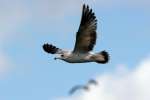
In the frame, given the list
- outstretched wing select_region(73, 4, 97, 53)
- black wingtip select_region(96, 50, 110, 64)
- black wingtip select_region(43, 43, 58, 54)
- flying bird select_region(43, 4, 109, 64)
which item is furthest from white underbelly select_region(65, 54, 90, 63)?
black wingtip select_region(43, 43, 58, 54)

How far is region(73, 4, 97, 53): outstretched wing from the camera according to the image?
26578 mm

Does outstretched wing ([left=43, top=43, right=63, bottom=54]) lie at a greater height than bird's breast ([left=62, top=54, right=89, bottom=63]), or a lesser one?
greater

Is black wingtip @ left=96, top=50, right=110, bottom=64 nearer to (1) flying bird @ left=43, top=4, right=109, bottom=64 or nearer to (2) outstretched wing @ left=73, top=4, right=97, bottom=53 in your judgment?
(1) flying bird @ left=43, top=4, right=109, bottom=64

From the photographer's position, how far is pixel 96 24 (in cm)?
2673

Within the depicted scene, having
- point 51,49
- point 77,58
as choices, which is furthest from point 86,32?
point 51,49

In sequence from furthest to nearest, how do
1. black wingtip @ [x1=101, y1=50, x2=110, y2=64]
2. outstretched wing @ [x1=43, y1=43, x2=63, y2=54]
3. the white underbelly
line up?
outstretched wing @ [x1=43, y1=43, x2=63, y2=54] < black wingtip @ [x1=101, y1=50, x2=110, y2=64] < the white underbelly

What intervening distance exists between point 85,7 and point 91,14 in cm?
39

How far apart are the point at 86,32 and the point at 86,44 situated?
530 mm

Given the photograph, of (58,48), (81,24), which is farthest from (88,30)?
(58,48)

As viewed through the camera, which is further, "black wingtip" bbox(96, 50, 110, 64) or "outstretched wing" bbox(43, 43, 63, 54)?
"outstretched wing" bbox(43, 43, 63, 54)

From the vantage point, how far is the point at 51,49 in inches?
1148

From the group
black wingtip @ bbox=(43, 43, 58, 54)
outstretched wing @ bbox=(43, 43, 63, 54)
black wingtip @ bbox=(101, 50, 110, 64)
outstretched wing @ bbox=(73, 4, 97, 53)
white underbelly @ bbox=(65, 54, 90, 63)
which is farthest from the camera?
black wingtip @ bbox=(43, 43, 58, 54)

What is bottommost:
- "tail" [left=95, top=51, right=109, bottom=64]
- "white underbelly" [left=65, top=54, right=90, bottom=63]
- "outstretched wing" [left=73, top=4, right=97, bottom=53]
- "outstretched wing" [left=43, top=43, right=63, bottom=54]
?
"white underbelly" [left=65, top=54, right=90, bottom=63]

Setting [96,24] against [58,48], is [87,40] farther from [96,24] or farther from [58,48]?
[58,48]
